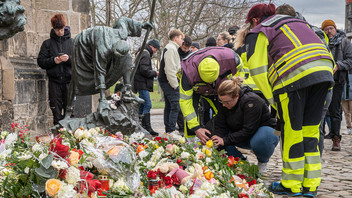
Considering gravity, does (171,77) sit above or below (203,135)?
above

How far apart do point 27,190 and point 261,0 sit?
19181mm

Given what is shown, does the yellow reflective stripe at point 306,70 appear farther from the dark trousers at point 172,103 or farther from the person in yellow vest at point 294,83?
the dark trousers at point 172,103

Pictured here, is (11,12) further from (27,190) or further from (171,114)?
(171,114)

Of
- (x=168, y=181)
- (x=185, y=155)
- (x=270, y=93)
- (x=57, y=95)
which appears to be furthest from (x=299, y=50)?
(x=57, y=95)

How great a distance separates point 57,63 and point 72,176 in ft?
14.9

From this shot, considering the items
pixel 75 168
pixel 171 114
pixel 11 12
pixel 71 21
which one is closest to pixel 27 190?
pixel 75 168

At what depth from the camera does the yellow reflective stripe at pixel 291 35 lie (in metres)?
3.61

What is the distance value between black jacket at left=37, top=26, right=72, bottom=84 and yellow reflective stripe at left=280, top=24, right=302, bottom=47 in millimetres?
3703

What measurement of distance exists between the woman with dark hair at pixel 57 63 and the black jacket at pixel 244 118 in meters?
2.96

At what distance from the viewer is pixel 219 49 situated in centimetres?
455

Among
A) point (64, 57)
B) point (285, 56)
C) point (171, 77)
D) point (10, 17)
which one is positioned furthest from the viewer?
point (171, 77)

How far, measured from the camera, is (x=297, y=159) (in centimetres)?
363

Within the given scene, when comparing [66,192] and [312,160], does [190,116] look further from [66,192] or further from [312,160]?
[66,192]

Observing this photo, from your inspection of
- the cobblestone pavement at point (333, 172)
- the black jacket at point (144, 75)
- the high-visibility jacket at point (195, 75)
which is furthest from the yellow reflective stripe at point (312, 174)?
the black jacket at point (144, 75)
